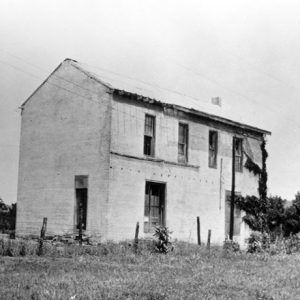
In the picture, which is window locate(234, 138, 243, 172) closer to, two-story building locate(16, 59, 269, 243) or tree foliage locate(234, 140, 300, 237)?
tree foliage locate(234, 140, 300, 237)

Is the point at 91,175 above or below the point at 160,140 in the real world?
below

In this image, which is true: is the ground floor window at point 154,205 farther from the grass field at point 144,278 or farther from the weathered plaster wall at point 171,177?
the grass field at point 144,278

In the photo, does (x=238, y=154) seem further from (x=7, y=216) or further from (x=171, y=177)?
(x=7, y=216)

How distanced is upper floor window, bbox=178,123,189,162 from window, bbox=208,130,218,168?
199cm

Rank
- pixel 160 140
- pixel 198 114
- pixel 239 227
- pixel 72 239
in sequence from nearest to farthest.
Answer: pixel 72 239 < pixel 160 140 < pixel 198 114 < pixel 239 227

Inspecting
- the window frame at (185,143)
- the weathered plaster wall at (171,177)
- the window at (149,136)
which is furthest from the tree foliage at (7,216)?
the window frame at (185,143)

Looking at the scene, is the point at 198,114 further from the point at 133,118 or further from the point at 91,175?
the point at 91,175

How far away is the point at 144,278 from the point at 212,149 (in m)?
17.2

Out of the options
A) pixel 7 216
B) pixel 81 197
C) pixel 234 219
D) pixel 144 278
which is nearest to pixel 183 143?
pixel 234 219

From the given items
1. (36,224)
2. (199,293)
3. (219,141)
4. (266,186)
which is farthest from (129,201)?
(199,293)

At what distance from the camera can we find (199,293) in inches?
409

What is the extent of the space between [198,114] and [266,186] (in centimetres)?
711

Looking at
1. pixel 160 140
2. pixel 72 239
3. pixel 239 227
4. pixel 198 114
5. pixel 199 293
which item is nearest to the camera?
pixel 199 293

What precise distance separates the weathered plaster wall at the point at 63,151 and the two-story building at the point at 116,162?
0.04 meters
